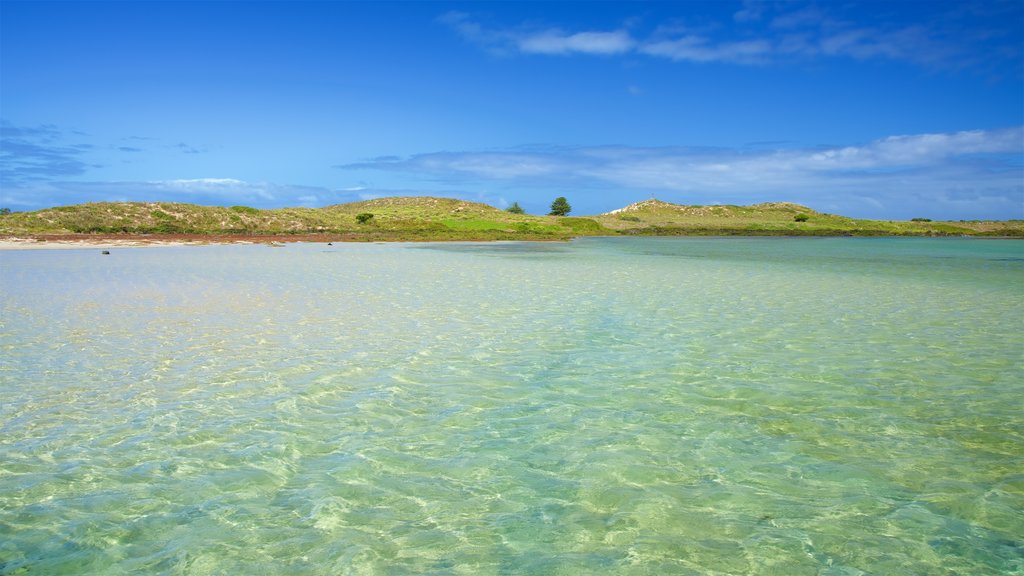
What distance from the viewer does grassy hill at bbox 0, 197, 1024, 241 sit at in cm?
7238

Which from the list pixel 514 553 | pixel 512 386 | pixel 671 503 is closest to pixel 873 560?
pixel 671 503

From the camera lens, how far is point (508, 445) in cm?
805

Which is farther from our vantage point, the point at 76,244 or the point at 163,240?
the point at 163,240

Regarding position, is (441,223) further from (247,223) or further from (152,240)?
(152,240)

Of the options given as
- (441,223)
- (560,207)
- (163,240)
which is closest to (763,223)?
(560,207)

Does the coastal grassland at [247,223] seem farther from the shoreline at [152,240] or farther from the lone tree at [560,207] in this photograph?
the lone tree at [560,207]

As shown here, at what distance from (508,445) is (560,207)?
489 feet

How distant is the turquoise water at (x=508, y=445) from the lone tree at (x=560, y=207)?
13826 centimetres

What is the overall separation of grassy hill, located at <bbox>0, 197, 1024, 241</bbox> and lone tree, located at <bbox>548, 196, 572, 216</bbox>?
9292 millimetres

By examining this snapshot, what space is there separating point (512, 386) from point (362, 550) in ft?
17.8

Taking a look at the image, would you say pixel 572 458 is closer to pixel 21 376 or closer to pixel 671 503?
pixel 671 503

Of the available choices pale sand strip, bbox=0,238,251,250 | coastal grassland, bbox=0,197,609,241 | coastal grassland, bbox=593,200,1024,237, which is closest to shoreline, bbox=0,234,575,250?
pale sand strip, bbox=0,238,251,250

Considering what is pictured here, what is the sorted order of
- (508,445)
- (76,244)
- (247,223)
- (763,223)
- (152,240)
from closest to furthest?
(508,445) < (76,244) < (152,240) < (247,223) < (763,223)

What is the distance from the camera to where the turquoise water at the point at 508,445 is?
18.4 ft
